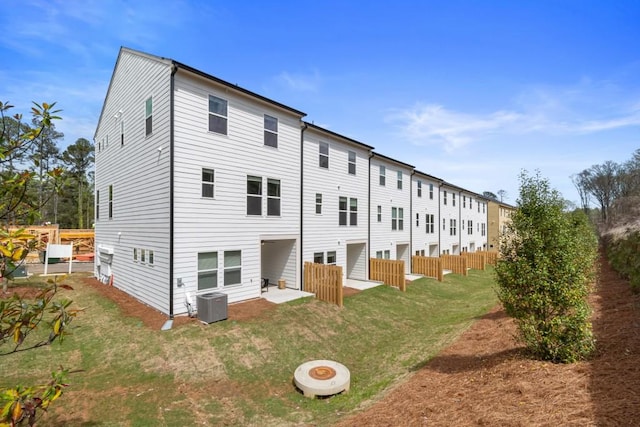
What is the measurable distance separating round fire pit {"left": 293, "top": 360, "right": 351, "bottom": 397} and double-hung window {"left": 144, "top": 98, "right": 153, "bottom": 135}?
36.8 feet

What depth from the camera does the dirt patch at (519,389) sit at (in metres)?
4.98

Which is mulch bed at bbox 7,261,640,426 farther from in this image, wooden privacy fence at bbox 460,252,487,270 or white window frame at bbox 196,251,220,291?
wooden privacy fence at bbox 460,252,487,270

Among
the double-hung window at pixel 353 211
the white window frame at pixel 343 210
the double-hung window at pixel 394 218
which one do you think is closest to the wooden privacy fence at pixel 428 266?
the double-hung window at pixel 394 218

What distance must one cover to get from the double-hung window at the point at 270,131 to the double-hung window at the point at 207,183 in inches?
134

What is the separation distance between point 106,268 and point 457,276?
24706 millimetres

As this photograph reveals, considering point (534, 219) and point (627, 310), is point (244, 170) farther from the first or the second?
point (627, 310)

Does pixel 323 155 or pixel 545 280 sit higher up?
pixel 323 155

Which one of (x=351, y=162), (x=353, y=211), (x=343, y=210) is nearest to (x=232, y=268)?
(x=343, y=210)

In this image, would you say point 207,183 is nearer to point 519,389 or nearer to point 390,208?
point 519,389

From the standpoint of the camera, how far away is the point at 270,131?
15.8 meters

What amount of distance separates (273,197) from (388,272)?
9398 mm

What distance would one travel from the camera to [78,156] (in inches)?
2079

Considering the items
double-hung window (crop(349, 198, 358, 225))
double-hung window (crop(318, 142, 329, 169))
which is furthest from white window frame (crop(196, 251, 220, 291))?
double-hung window (crop(349, 198, 358, 225))

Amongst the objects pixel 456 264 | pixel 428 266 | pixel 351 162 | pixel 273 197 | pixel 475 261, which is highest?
pixel 351 162
